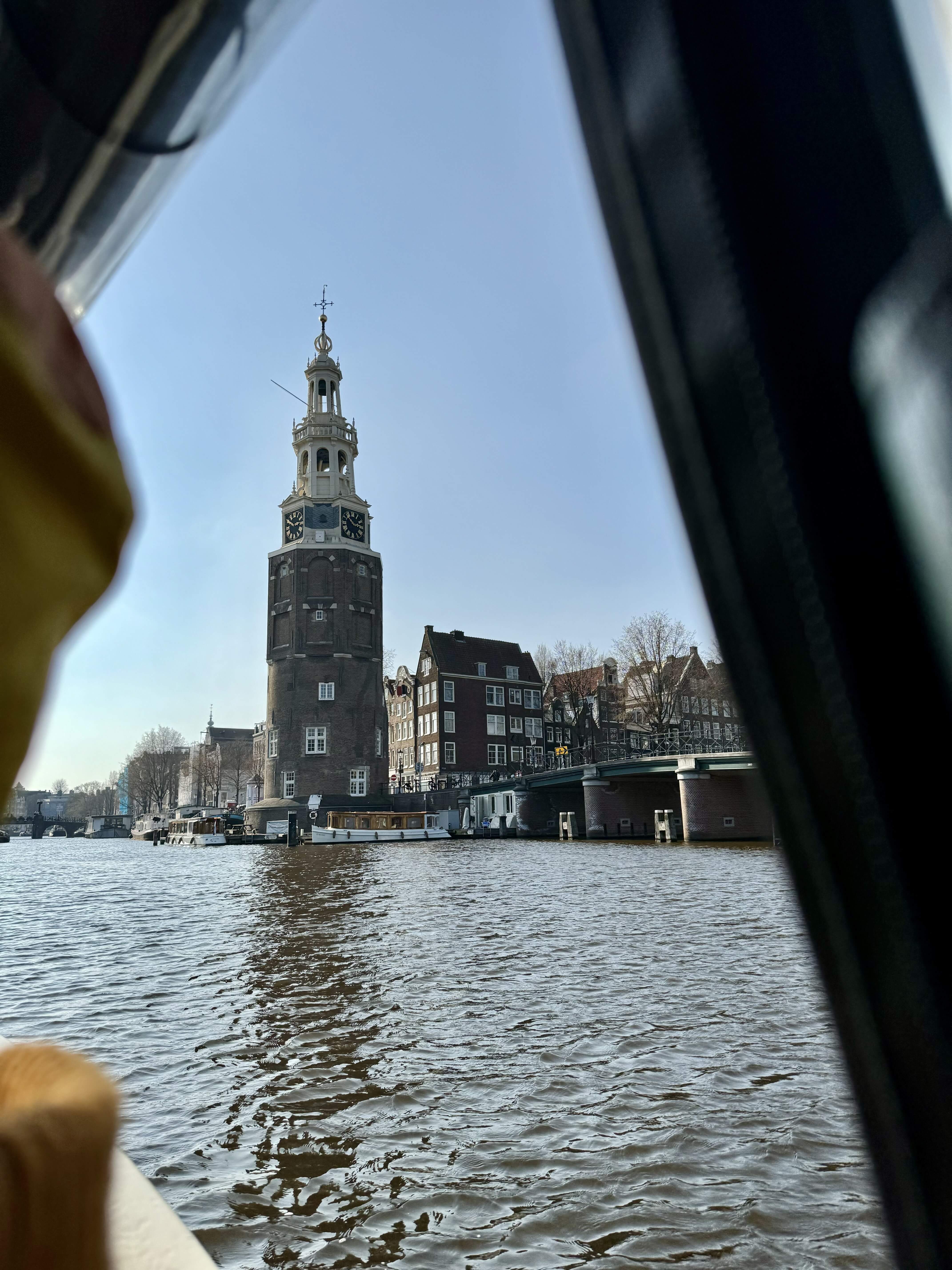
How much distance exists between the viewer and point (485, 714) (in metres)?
51.2

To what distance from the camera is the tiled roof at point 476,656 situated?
169ft

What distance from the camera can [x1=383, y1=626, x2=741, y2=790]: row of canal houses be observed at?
47.8 m

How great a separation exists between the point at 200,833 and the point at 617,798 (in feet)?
76.1

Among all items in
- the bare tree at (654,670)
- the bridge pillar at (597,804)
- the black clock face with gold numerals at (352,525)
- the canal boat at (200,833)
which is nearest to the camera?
the bare tree at (654,670)

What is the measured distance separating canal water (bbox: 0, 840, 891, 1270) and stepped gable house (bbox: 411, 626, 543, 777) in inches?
1529

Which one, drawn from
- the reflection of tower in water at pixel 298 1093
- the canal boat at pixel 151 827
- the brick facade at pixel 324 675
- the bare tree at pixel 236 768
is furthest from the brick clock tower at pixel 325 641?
the reflection of tower in water at pixel 298 1093

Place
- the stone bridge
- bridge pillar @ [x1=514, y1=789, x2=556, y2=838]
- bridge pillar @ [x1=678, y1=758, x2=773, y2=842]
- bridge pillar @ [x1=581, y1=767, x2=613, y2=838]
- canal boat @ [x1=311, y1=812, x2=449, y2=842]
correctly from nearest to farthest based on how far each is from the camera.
→ bridge pillar @ [x1=678, y1=758, x2=773, y2=842]
the stone bridge
bridge pillar @ [x1=581, y1=767, x2=613, y2=838]
canal boat @ [x1=311, y1=812, x2=449, y2=842]
bridge pillar @ [x1=514, y1=789, x2=556, y2=838]

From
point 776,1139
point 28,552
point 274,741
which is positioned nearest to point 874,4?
point 28,552

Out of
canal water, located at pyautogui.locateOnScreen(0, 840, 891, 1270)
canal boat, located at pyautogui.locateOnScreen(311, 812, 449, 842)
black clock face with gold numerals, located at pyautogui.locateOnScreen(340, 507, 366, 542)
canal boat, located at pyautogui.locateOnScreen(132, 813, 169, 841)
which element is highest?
black clock face with gold numerals, located at pyautogui.locateOnScreen(340, 507, 366, 542)

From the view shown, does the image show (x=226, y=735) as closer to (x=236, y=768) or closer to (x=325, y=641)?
(x=236, y=768)

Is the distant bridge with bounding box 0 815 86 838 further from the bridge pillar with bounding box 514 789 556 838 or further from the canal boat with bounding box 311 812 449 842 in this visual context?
the bridge pillar with bounding box 514 789 556 838

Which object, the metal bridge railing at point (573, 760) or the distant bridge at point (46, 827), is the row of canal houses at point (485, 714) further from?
the distant bridge at point (46, 827)

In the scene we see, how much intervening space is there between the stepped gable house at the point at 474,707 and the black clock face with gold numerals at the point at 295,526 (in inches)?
364

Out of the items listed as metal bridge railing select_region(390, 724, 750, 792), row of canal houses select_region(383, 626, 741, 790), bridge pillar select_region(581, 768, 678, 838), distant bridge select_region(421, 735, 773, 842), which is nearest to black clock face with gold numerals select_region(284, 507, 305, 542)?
row of canal houses select_region(383, 626, 741, 790)
